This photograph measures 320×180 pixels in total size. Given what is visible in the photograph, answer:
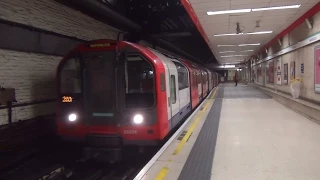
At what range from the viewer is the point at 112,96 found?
4547 mm

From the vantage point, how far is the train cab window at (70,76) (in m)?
4.77

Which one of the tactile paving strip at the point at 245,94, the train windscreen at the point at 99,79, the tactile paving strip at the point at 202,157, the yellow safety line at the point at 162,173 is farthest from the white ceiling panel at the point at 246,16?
the tactile paving strip at the point at 245,94

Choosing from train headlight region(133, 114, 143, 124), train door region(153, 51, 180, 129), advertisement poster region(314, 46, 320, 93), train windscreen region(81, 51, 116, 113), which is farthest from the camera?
advertisement poster region(314, 46, 320, 93)

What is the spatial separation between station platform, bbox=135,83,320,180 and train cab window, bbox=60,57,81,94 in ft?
6.63

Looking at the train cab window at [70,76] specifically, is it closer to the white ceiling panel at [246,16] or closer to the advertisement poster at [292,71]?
the white ceiling panel at [246,16]

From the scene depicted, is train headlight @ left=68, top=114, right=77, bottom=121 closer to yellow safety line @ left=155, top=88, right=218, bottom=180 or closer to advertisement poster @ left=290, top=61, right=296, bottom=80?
yellow safety line @ left=155, top=88, right=218, bottom=180

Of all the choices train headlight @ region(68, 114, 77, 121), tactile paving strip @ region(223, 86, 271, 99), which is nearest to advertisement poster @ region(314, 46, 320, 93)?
tactile paving strip @ region(223, 86, 271, 99)

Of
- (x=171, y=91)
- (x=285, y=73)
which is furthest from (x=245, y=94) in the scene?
(x=171, y=91)

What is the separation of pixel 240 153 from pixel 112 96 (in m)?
2.43

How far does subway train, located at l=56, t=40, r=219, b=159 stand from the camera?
4.43 metres

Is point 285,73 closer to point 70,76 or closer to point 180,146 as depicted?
point 180,146

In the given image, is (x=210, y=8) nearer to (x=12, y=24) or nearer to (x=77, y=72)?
(x=77, y=72)

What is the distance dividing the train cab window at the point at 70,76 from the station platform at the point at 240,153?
2.02 meters

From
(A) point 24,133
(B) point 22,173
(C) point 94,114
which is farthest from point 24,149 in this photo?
(C) point 94,114
